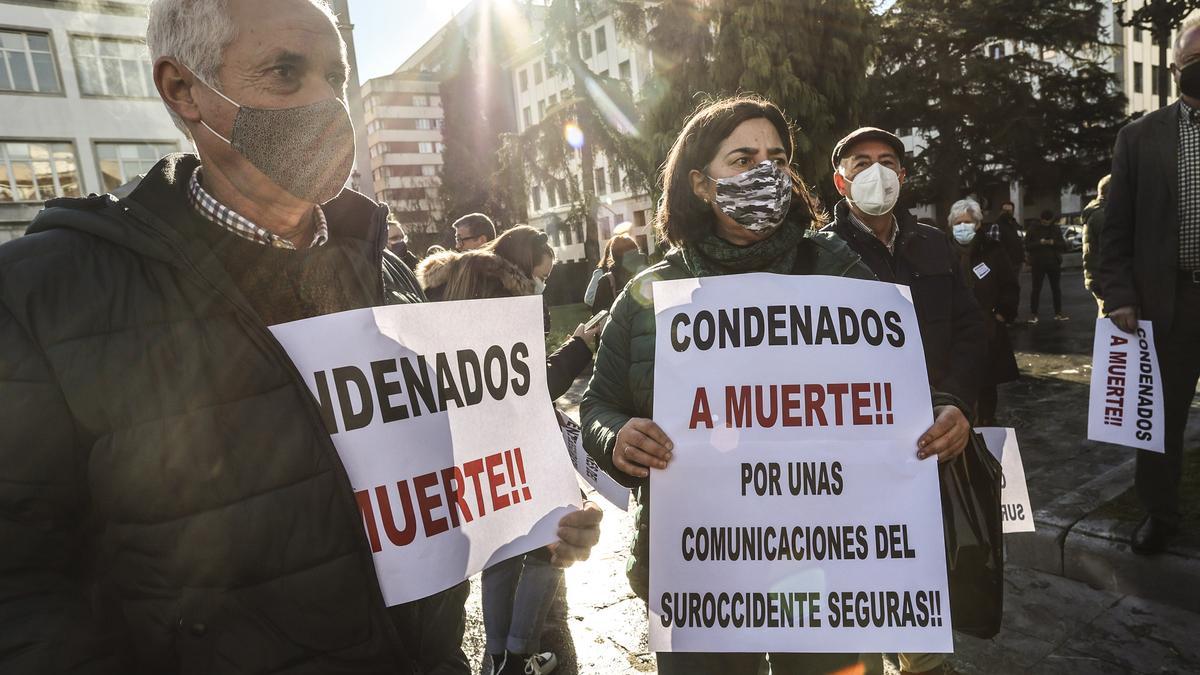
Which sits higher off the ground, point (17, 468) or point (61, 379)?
point (61, 379)

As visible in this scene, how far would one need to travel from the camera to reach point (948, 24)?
2497 centimetres

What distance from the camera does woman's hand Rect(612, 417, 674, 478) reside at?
71.5 inches

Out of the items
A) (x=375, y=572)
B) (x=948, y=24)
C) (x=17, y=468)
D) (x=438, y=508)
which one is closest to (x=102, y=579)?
(x=17, y=468)

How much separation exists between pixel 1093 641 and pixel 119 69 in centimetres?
3886

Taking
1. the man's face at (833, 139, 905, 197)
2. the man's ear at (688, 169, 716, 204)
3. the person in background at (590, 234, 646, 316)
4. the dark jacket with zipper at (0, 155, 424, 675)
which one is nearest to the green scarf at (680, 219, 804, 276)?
the man's ear at (688, 169, 716, 204)

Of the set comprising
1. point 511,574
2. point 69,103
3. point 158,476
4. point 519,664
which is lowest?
point 519,664

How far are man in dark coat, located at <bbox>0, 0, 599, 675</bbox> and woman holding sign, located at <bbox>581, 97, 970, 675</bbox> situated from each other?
2.58ft

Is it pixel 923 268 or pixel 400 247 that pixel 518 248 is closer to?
pixel 923 268

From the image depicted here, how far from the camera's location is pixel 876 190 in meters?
3.25

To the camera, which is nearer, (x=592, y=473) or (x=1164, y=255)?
(x=592, y=473)

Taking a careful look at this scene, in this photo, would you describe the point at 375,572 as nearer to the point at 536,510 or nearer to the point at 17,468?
the point at 536,510

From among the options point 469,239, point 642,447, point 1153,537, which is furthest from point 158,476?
point 469,239

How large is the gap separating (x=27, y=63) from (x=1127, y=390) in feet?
127

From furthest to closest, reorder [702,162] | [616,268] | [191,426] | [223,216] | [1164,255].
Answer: [616,268], [1164,255], [702,162], [223,216], [191,426]
